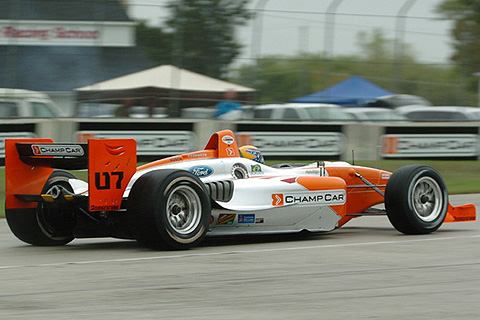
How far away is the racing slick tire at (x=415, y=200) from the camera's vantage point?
8.43 meters

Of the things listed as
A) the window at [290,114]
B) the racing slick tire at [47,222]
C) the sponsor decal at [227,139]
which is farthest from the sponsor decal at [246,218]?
the window at [290,114]

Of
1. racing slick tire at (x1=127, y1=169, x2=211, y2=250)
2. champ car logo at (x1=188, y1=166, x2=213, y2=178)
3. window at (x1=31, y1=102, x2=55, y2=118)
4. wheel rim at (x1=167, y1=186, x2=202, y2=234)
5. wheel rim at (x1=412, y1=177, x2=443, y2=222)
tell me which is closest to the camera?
racing slick tire at (x1=127, y1=169, x2=211, y2=250)

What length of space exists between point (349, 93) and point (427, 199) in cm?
1079

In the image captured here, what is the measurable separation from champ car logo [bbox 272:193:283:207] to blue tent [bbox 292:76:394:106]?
35.8ft

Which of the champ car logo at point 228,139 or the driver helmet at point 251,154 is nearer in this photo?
the champ car logo at point 228,139

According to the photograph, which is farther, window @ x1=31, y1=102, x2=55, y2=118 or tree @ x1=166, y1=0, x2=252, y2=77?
tree @ x1=166, y1=0, x2=252, y2=77

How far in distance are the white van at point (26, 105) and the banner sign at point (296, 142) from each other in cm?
397

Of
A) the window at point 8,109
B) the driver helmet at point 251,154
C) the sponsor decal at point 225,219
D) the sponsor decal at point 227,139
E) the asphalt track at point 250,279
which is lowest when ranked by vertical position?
the asphalt track at point 250,279

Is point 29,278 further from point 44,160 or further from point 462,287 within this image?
point 462,287

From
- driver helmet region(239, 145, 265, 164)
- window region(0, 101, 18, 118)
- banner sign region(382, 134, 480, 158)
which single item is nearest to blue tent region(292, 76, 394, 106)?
banner sign region(382, 134, 480, 158)

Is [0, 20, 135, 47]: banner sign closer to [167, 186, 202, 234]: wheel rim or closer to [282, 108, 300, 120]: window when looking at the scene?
[282, 108, 300, 120]: window

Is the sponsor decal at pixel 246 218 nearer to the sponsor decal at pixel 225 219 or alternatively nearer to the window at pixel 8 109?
the sponsor decal at pixel 225 219

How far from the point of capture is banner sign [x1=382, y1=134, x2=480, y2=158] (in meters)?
18.9

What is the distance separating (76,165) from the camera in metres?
7.77
